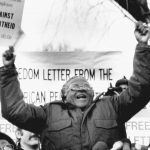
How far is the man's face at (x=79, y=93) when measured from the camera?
412 centimetres

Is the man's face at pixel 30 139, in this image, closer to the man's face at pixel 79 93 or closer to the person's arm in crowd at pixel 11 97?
the man's face at pixel 79 93

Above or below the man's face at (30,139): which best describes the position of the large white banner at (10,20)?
above

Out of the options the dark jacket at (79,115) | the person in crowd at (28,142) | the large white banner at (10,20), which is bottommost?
the person in crowd at (28,142)

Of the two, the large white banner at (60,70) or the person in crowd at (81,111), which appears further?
the large white banner at (60,70)

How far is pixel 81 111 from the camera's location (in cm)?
409

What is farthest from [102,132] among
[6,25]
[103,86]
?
[103,86]

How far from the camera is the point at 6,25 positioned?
169 inches

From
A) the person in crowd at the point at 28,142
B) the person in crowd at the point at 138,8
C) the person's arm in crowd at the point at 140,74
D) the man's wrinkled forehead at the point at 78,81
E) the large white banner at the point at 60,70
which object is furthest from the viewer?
the person in crowd at the point at 138,8

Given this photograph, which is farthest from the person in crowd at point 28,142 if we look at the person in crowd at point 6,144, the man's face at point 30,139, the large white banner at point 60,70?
the large white banner at point 60,70

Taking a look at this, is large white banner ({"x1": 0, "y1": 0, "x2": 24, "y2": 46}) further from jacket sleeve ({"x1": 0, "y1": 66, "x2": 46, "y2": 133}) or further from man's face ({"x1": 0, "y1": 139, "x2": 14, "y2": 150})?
man's face ({"x1": 0, "y1": 139, "x2": 14, "y2": 150})

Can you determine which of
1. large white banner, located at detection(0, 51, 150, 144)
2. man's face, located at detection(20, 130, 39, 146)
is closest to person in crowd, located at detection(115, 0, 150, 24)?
large white banner, located at detection(0, 51, 150, 144)

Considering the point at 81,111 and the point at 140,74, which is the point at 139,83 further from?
the point at 81,111

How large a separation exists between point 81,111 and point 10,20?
31.9 inches

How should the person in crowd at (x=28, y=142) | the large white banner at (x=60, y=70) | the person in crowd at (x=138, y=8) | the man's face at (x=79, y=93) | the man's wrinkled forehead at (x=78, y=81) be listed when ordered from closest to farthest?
the man's face at (x=79, y=93) → the man's wrinkled forehead at (x=78, y=81) → the person in crowd at (x=28, y=142) → the large white banner at (x=60, y=70) → the person in crowd at (x=138, y=8)
